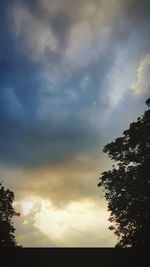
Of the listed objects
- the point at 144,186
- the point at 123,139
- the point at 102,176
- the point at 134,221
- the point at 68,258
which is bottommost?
the point at 68,258

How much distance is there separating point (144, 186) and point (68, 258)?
15.1 m

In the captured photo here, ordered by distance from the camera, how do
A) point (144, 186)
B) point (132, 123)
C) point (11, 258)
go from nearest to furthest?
point (11, 258) → point (144, 186) → point (132, 123)

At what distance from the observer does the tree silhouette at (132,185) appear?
35.2 metres

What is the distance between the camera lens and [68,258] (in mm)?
22641

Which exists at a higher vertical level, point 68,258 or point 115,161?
point 115,161

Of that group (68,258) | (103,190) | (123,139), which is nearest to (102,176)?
(103,190)

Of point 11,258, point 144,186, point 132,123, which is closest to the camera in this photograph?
point 11,258

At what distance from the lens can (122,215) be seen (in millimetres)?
36938

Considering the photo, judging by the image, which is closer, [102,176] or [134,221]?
[134,221]

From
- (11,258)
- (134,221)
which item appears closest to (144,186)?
(134,221)

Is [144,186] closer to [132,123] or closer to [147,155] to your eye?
[147,155]

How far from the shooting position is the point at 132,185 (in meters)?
36.5

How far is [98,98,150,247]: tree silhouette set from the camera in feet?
116

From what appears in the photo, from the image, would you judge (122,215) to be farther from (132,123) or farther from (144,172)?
(132,123)
